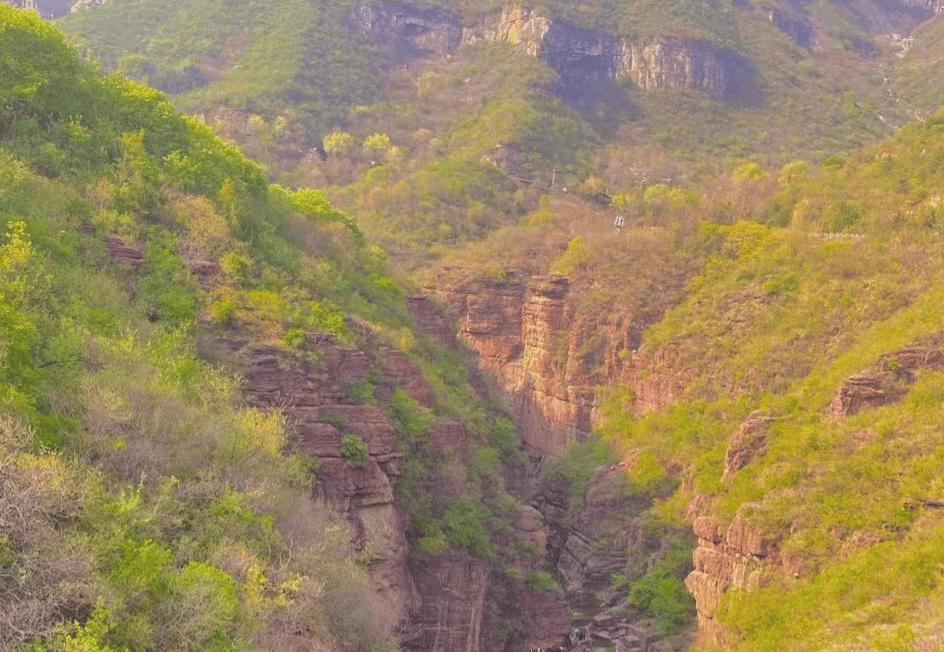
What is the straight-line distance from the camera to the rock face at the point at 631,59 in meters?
114

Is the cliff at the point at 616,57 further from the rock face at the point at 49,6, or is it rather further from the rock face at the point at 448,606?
the rock face at the point at 448,606

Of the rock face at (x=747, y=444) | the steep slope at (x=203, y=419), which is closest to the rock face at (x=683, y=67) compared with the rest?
the steep slope at (x=203, y=419)

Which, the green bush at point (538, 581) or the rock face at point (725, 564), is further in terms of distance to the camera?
the green bush at point (538, 581)

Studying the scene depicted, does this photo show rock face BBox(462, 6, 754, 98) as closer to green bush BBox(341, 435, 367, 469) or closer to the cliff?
the cliff

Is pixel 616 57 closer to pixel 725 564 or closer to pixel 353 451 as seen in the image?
pixel 725 564

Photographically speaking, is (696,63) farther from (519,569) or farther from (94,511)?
(94,511)

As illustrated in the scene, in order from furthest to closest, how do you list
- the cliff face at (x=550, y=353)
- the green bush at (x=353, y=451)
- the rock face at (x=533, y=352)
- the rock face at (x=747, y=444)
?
the rock face at (x=533, y=352) → the cliff face at (x=550, y=353) → the rock face at (x=747, y=444) → the green bush at (x=353, y=451)

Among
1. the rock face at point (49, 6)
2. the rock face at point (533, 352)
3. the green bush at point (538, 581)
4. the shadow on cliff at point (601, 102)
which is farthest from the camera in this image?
the rock face at point (49, 6)

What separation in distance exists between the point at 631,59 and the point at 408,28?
87.9ft

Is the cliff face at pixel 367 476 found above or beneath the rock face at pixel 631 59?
beneath

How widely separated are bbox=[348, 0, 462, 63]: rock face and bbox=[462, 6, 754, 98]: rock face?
9.63m

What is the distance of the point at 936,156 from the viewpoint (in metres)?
58.5

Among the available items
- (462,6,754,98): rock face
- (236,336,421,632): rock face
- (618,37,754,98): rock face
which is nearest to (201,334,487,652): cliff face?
(236,336,421,632): rock face

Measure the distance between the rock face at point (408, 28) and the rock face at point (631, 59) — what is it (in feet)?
31.6
